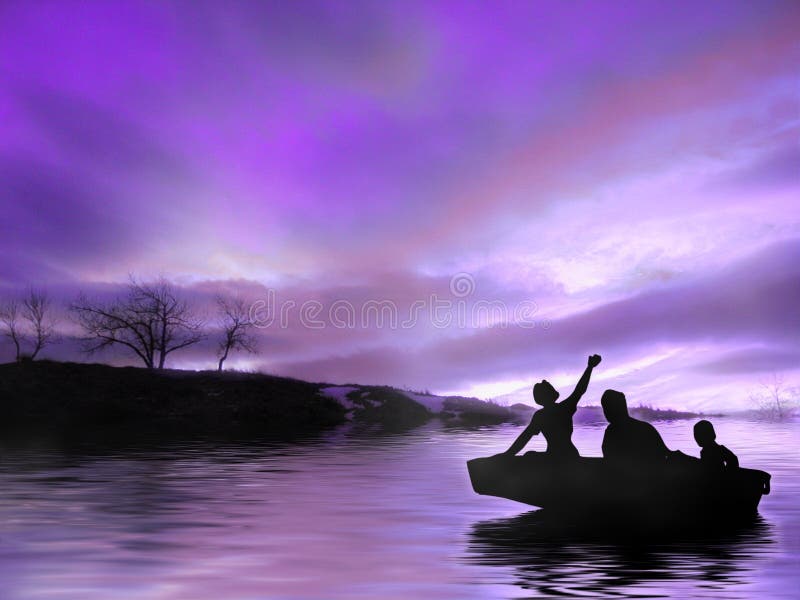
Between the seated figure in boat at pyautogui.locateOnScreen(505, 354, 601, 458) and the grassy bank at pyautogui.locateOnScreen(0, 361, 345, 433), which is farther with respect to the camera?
the grassy bank at pyautogui.locateOnScreen(0, 361, 345, 433)

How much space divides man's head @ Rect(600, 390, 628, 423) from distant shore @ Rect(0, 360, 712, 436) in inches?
1580

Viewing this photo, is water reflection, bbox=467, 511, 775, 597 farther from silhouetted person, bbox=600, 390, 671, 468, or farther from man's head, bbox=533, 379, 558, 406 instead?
man's head, bbox=533, 379, 558, 406

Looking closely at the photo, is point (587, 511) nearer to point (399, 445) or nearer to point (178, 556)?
point (178, 556)

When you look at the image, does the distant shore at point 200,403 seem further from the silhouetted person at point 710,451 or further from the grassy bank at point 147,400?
the silhouetted person at point 710,451

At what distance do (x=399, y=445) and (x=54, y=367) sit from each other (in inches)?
1607

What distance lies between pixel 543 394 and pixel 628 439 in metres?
1.58

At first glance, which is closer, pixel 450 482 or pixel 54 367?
pixel 450 482

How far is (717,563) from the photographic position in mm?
10977

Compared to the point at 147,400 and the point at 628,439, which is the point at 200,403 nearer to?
the point at 147,400

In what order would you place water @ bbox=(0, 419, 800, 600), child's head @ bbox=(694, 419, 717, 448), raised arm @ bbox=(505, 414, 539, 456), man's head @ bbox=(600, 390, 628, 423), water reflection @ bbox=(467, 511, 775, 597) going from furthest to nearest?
raised arm @ bbox=(505, 414, 539, 456) < child's head @ bbox=(694, 419, 717, 448) < man's head @ bbox=(600, 390, 628, 423) < water reflection @ bbox=(467, 511, 775, 597) < water @ bbox=(0, 419, 800, 600)

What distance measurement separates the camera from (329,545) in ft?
40.6

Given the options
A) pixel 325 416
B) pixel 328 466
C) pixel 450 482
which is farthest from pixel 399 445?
pixel 325 416

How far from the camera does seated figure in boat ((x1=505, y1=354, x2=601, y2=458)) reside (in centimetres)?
1441

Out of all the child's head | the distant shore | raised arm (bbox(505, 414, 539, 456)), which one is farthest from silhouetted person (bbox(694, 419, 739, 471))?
the distant shore
